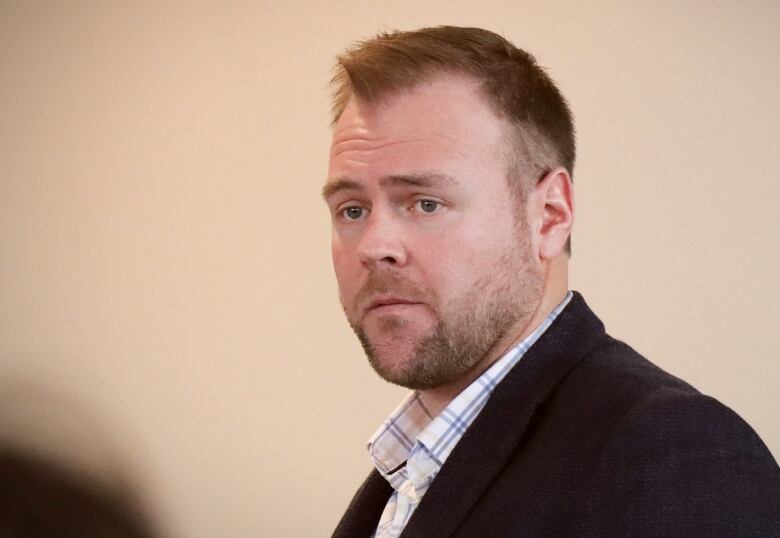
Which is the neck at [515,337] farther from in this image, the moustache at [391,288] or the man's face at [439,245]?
the moustache at [391,288]

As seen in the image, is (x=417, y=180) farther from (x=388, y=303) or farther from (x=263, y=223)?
(x=263, y=223)

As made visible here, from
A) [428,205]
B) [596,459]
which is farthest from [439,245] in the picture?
[596,459]

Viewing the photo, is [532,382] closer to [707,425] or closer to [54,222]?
[707,425]

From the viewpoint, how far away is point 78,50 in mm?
2346

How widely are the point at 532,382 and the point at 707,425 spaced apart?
253 millimetres

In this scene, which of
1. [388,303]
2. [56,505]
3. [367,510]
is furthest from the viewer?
[56,505]

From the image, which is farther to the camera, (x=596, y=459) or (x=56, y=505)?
(x=56, y=505)

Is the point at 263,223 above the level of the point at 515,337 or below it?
above

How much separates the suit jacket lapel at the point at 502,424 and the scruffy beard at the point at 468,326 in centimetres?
5

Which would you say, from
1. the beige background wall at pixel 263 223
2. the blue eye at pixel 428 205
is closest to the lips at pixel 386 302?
the blue eye at pixel 428 205

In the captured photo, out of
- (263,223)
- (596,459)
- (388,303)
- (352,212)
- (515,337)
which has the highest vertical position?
(263,223)

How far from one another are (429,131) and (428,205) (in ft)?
0.31

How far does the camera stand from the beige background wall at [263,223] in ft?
5.93

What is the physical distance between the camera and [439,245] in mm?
1180
